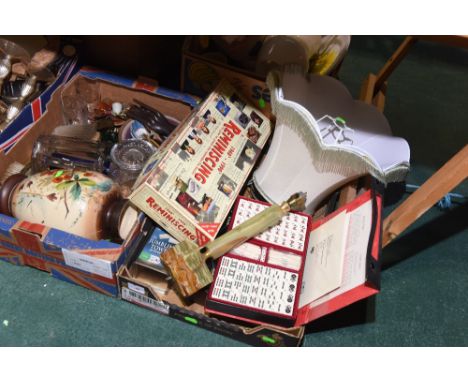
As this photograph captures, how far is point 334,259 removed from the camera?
0.75 m

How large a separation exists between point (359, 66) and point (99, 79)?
897 mm

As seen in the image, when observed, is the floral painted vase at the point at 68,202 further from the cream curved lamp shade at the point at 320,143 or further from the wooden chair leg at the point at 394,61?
the wooden chair leg at the point at 394,61

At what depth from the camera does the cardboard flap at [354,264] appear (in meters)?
0.65

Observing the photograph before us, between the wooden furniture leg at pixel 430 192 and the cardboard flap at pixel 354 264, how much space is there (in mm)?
31

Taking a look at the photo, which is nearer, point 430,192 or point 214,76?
point 430,192

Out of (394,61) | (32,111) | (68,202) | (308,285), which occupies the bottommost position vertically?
(308,285)

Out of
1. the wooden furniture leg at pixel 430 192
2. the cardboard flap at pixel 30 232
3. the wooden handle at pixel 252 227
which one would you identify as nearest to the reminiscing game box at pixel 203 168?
the wooden handle at pixel 252 227

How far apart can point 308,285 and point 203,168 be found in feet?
0.98

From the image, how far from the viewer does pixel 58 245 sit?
2.46 feet

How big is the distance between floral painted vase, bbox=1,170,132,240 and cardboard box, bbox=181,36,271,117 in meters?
0.35

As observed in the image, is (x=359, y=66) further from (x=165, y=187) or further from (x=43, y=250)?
(x=43, y=250)

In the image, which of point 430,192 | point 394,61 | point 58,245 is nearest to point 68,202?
point 58,245

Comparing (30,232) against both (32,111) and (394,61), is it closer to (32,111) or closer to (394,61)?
(32,111)

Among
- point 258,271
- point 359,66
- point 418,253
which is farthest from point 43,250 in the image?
point 359,66
